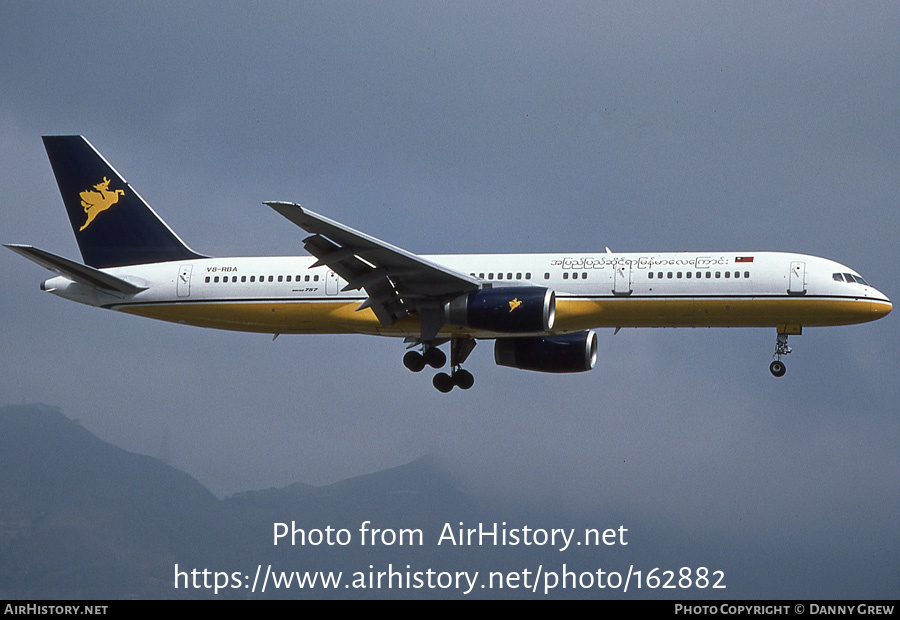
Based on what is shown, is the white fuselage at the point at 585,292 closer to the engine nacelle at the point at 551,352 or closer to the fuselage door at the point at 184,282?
the fuselage door at the point at 184,282

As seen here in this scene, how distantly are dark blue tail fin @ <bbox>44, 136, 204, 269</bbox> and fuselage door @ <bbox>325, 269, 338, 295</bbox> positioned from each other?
618 cm

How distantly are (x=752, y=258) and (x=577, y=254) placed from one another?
19.7ft

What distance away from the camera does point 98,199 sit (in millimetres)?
49281

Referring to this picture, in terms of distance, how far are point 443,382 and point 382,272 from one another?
22.1 ft

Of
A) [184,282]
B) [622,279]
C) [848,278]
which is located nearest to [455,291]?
[622,279]

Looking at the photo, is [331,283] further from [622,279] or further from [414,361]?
[622,279]

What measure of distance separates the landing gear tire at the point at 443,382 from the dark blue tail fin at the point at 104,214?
10.4m

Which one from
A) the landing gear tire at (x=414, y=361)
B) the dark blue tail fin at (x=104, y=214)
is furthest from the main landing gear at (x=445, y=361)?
the dark blue tail fin at (x=104, y=214)

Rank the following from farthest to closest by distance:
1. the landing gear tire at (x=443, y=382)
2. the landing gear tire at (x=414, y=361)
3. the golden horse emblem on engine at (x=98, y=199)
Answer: the golden horse emblem on engine at (x=98, y=199)
the landing gear tire at (x=443, y=382)
the landing gear tire at (x=414, y=361)

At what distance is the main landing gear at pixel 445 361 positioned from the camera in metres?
45.0

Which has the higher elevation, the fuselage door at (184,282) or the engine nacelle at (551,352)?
the fuselage door at (184,282)
